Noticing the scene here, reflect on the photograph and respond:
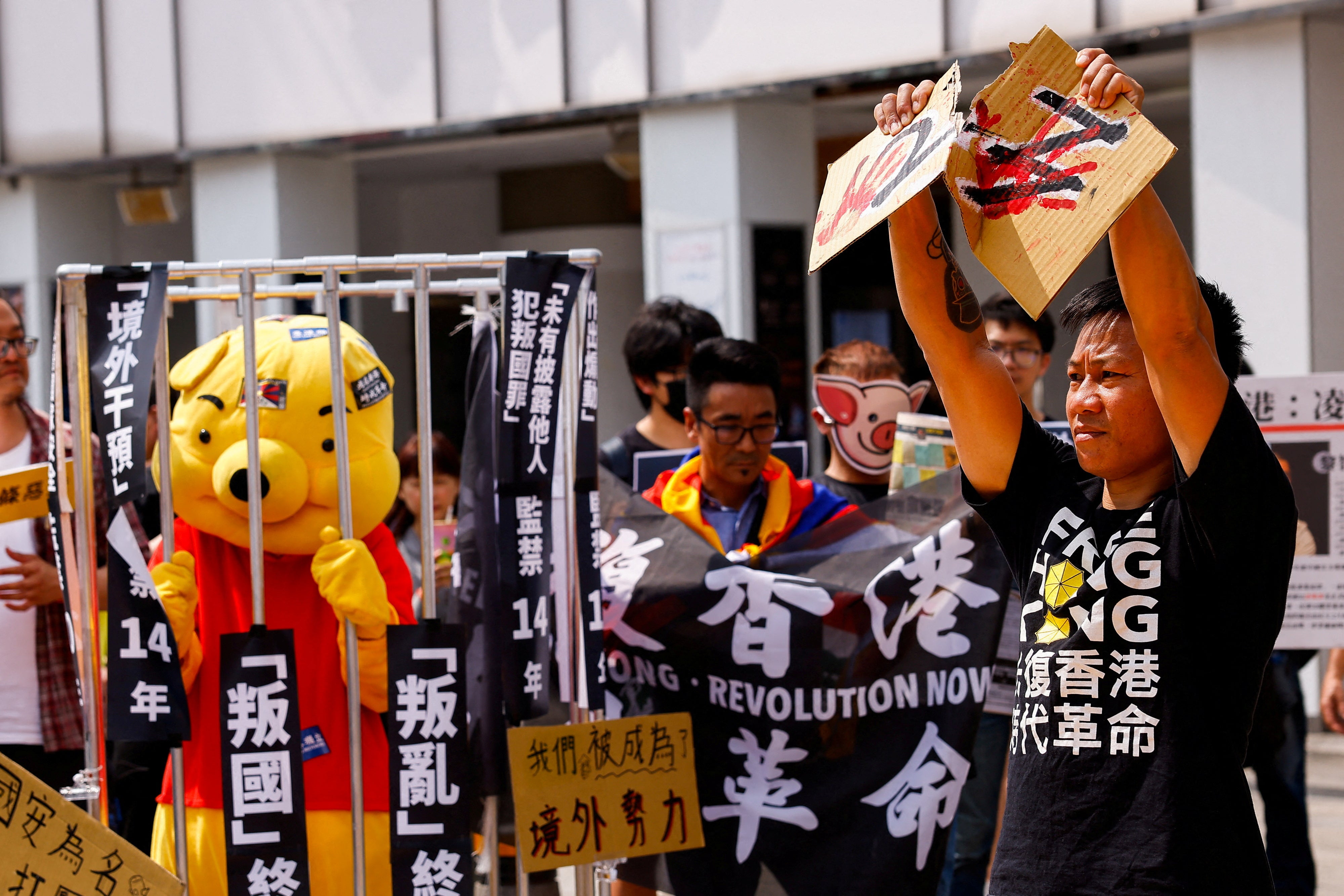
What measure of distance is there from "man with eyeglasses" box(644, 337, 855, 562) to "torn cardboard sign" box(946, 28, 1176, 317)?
182 cm

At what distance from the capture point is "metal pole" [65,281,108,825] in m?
3.13

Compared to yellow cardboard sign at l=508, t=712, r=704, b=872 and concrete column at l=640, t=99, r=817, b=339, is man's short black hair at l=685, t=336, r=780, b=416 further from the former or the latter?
concrete column at l=640, t=99, r=817, b=339

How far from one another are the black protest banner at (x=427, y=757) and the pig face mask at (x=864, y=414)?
1531 mm

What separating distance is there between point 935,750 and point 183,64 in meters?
8.48

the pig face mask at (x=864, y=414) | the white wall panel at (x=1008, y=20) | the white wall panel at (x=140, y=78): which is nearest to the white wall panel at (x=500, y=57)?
the white wall panel at (x=140, y=78)

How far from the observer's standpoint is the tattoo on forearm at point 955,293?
2.39 metres

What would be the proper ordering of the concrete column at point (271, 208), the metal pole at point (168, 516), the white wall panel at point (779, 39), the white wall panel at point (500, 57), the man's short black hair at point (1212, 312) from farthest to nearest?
the concrete column at point (271, 208), the white wall panel at point (500, 57), the white wall panel at point (779, 39), the metal pole at point (168, 516), the man's short black hair at point (1212, 312)

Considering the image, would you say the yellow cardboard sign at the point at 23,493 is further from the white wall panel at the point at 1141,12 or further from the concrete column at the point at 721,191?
the white wall panel at the point at 1141,12

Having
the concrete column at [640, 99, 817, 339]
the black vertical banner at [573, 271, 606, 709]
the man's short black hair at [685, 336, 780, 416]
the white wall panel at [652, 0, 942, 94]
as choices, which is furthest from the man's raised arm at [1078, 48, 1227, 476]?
the concrete column at [640, 99, 817, 339]

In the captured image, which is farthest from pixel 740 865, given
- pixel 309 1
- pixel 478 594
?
pixel 309 1

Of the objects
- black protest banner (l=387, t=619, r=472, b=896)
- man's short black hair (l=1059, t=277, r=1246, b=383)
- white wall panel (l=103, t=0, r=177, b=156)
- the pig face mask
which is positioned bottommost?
black protest banner (l=387, t=619, r=472, b=896)

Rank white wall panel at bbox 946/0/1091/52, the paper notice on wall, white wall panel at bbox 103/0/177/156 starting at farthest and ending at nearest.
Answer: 1. white wall panel at bbox 103/0/177/156
2. white wall panel at bbox 946/0/1091/52
3. the paper notice on wall

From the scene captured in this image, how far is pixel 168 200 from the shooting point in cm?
1092

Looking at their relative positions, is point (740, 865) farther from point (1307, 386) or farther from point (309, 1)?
point (309, 1)
